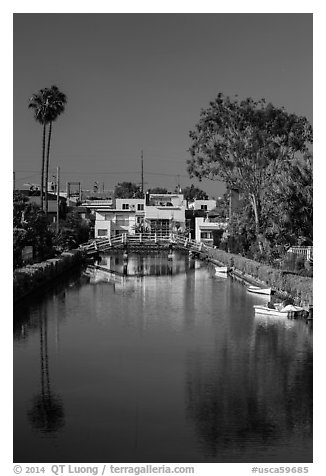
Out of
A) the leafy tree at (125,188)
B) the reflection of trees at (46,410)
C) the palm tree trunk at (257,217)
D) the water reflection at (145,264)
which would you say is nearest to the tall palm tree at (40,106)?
the water reflection at (145,264)

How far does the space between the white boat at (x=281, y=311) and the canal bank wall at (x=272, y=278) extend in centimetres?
94

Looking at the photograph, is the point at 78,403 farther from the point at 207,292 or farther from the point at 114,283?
the point at 114,283

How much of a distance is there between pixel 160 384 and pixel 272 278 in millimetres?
19310

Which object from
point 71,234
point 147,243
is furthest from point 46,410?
point 147,243

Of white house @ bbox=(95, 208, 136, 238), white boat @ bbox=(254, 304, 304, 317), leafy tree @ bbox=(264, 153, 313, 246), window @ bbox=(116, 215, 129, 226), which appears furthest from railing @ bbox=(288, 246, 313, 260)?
window @ bbox=(116, 215, 129, 226)

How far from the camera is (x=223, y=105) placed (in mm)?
44281

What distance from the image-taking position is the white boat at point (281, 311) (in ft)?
86.5

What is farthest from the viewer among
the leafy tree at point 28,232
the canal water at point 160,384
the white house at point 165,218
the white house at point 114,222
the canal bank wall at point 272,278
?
the white house at point 165,218

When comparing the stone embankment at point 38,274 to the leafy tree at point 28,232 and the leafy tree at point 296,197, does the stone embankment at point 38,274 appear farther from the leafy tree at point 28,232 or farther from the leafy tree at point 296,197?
the leafy tree at point 296,197

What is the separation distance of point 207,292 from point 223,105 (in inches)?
538

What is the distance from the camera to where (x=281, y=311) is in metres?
26.8

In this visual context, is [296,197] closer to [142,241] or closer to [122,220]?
[142,241]

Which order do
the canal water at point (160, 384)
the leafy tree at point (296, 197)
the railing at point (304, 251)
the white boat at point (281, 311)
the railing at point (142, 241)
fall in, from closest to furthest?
the canal water at point (160, 384) → the white boat at point (281, 311) → the leafy tree at point (296, 197) → the railing at point (304, 251) → the railing at point (142, 241)
